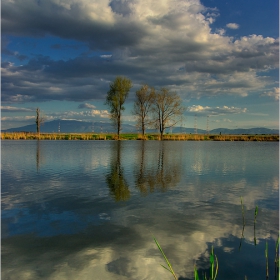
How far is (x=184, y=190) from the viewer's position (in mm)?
9695

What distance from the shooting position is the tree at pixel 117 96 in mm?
58719

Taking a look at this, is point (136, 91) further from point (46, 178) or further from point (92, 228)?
point (92, 228)

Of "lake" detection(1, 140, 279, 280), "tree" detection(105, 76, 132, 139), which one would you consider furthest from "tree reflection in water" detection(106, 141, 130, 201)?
"tree" detection(105, 76, 132, 139)

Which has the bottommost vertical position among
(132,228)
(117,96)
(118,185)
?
(132,228)

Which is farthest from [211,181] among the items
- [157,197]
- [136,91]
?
[136,91]

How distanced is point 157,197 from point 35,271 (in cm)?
504

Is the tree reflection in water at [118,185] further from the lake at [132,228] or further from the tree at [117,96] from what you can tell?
Result: the tree at [117,96]

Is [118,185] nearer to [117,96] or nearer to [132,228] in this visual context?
[132,228]

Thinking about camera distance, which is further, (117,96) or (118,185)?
(117,96)

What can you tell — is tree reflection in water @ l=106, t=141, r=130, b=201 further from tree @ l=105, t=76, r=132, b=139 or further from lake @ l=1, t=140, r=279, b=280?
tree @ l=105, t=76, r=132, b=139

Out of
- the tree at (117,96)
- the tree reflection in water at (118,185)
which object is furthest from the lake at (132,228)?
the tree at (117,96)

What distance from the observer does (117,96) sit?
58.8 metres

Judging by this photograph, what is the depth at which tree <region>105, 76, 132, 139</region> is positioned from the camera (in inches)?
2312

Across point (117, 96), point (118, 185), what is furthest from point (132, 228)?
point (117, 96)
